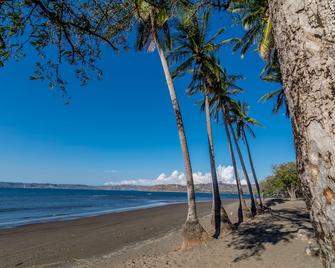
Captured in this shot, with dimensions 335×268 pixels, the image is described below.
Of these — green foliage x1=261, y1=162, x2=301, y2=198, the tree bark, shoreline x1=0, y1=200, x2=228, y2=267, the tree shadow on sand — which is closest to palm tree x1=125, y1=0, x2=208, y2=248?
the tree shadow on sand

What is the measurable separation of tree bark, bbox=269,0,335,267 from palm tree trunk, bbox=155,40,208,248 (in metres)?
9.57

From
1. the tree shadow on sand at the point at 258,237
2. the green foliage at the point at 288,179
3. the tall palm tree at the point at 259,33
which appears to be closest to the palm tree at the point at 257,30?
the tall palm tree at the point at 259,33

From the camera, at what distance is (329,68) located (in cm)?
106

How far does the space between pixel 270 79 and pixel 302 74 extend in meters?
21.4

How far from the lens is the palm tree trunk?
1004 centimetres

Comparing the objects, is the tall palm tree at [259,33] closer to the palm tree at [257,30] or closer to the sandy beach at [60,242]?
the palm tree at [257,30]

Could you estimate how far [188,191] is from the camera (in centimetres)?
1105

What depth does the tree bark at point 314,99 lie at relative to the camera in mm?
1016

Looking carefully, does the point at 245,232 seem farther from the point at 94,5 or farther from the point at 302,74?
the point at 302,74

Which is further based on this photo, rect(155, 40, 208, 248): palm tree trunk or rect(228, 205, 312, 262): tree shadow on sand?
rect(155, 40, 208, 248): palm tree trunk

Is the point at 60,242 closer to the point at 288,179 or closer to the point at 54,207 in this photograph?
the point at 54,207

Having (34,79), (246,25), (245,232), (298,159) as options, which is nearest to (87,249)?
(245,232)

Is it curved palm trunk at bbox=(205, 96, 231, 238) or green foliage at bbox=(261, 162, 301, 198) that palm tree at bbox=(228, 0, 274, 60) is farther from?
green foliage at bbox=(261, 162, 301, 198)

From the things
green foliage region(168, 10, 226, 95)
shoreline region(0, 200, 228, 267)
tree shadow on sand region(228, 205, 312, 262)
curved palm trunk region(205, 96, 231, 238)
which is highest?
green foliage region(168, 10, 226, 95)
